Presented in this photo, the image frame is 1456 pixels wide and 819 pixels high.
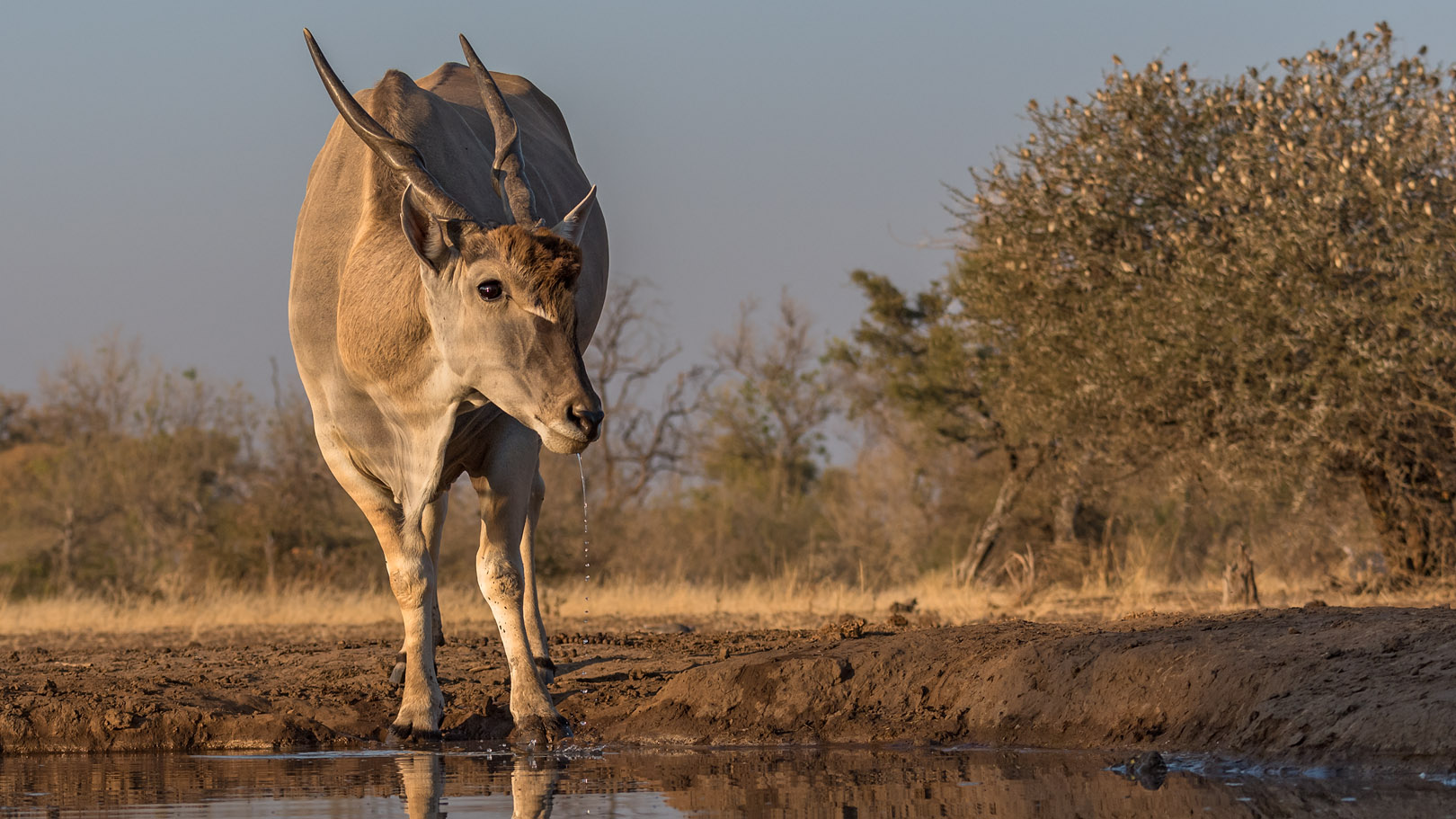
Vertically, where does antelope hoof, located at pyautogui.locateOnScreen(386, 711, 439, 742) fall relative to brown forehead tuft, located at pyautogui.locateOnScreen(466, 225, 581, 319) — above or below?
below

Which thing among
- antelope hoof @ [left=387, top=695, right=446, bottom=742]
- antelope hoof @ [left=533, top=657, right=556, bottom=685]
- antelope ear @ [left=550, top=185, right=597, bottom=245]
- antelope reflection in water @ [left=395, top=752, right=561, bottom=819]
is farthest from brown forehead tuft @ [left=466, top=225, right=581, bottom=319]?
antelope hoof @ [left=533, top=657, right=556, bottom=685]

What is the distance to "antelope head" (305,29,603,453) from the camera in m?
5.24

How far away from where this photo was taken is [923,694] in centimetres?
638

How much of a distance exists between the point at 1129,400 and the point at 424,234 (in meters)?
10.1

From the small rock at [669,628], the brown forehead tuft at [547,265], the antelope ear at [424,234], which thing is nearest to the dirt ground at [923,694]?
the small rock at [669,628]

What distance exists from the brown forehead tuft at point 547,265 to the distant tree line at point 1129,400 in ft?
25.8

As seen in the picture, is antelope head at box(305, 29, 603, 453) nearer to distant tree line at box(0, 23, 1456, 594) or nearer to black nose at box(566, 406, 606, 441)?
black nose at box(566, 406, 606, 441)

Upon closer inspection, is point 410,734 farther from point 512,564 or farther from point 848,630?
point 848,630

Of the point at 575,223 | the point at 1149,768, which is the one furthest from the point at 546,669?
the point at 1149,768

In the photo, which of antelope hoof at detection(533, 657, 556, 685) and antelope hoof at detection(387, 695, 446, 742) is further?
antelope hoof at detection(533, 657, 556, 685)

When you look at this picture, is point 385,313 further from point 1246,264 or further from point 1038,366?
point 1038,366

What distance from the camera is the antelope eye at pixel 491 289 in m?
5.39

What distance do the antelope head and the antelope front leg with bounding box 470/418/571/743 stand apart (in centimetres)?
83

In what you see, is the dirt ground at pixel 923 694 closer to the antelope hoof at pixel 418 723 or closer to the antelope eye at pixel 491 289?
the antelope hoof at pixel 418 723
